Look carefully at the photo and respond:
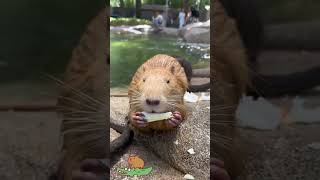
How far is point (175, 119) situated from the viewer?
8.02 feet

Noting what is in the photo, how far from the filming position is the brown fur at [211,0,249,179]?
1.70 metres

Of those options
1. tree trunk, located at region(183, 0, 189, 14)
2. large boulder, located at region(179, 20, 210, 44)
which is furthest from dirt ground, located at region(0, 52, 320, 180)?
large boulder, located at region(179, 20, 210, 44)

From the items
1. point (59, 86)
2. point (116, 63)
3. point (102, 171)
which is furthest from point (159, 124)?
point (116, 63)

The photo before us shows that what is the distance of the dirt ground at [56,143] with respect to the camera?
5.68 ft

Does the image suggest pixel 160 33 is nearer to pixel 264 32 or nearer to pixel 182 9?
pixel 182 9

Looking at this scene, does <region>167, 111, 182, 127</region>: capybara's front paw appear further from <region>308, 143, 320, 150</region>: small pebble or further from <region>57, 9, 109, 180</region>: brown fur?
<region>308, 143, 320, 150</region>: small pebble

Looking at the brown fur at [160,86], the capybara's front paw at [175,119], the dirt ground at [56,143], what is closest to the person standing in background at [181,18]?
the brown fur at [160,86]

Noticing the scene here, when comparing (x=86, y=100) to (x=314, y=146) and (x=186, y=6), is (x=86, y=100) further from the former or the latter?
(x=186, y=6)

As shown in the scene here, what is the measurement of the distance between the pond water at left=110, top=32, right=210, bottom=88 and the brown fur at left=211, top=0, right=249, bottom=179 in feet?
4.58

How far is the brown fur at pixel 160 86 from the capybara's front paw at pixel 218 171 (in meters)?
0.64

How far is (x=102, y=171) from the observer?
1.80 m

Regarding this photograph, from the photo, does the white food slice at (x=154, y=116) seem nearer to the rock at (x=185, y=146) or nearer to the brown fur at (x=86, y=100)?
the rock at (x=185, y=146)

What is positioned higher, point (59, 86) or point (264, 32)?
point (264, 32)

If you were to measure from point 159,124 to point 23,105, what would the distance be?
34.9 inches
